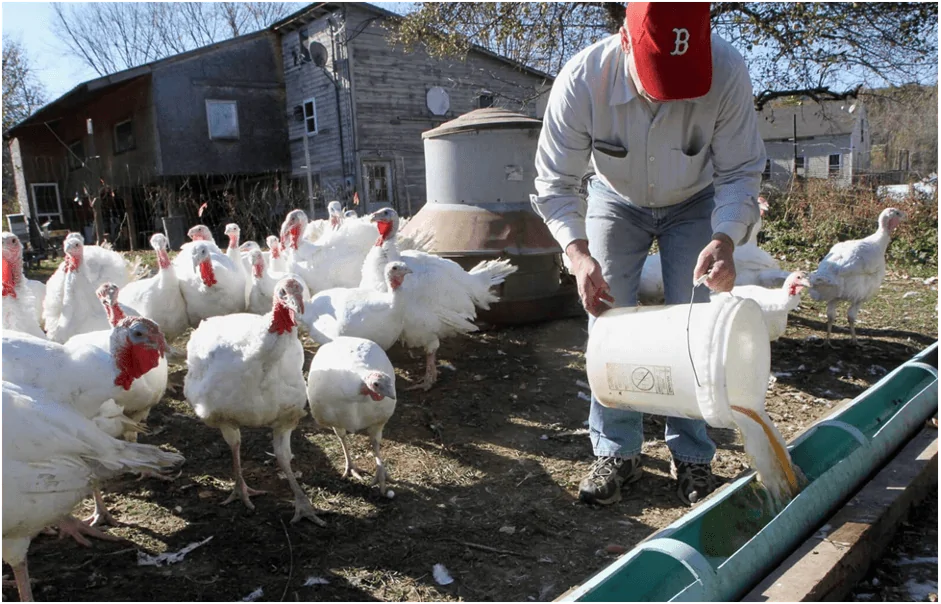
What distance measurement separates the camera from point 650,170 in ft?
9.68

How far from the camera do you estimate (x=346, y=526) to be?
3.33 m

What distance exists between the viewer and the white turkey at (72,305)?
4.55 meters

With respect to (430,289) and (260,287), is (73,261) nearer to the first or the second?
(260,287)

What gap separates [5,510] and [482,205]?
196 inches

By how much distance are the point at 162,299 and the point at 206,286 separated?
14.3 inches

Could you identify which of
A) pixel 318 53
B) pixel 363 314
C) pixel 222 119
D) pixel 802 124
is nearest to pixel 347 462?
pixel 363 314

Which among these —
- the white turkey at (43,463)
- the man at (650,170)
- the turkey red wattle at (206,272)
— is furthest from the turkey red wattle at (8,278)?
the man at (650,170)

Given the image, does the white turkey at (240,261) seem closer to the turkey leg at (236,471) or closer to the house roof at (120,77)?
the turkey leg at (236,471)

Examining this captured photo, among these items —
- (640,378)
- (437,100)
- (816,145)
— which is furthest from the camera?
(816,145)

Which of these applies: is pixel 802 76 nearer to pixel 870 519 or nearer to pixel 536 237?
pixel 536 237

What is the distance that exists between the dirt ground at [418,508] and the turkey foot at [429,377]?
94mm

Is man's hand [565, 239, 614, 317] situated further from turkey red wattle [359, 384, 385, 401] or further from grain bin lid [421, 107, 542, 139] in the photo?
grain bin lid [421, 107, 542, 139]

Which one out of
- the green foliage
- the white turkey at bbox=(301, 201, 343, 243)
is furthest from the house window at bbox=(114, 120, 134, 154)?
the green foliage

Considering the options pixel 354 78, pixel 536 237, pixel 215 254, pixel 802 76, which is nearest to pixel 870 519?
pixel 536 237
